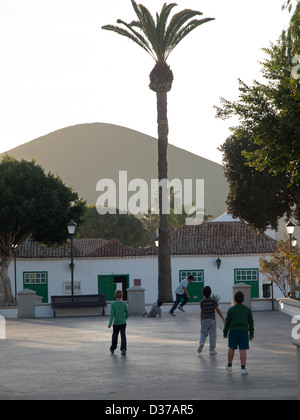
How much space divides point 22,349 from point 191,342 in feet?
14.4

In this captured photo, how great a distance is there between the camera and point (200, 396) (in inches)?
424

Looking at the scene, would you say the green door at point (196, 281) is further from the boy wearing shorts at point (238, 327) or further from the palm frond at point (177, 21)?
the boy wearing shorts at point (238, 327)

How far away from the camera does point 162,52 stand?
3678 centimetres

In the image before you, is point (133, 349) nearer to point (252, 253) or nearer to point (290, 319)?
point (290, 319)

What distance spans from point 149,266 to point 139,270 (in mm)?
748

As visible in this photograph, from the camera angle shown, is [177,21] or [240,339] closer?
[240,339]

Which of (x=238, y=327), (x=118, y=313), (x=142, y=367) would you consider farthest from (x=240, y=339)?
(x=118, y=313)

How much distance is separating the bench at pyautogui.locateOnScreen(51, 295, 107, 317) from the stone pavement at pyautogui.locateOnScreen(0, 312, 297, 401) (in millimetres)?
7316

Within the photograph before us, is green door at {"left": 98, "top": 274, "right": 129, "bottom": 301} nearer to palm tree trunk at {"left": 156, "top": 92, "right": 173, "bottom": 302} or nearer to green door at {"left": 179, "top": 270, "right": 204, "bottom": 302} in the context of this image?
green door at {"left": 179, "top": 270, "right": 204, "bottom": 302}

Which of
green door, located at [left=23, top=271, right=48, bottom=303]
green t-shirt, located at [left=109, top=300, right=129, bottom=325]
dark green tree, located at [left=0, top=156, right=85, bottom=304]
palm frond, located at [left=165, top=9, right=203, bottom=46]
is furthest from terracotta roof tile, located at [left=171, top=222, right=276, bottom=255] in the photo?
green t-shirt, located at [left=109, top=300, right=129, bottom=325]

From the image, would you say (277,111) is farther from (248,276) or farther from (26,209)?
(248,276)

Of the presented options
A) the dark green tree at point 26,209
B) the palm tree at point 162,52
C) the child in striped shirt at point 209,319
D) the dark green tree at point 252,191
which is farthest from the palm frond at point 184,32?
the child in striped shirt at point 209,319

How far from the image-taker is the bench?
104 ft
